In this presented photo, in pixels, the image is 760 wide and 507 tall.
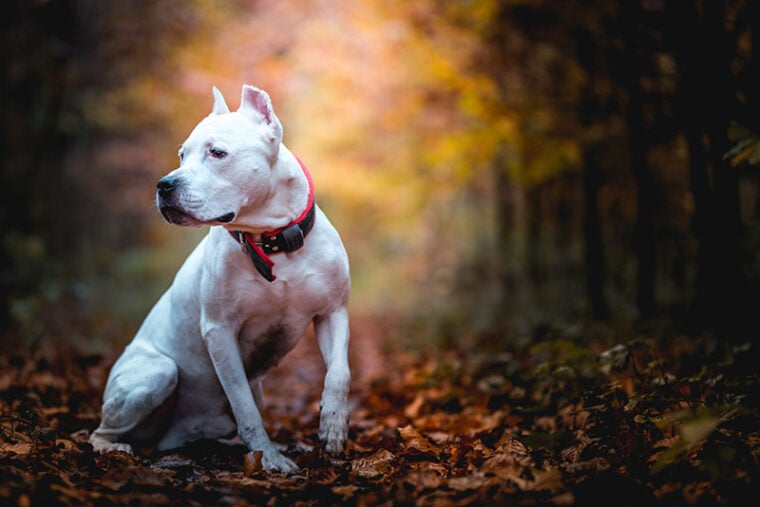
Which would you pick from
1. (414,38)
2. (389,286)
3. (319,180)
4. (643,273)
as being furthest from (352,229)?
(643,273)

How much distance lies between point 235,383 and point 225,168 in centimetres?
114

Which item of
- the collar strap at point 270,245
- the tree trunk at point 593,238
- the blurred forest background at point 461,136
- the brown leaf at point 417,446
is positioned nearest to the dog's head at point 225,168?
→ the collar strap at point 270,245

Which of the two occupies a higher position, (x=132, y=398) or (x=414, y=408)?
(x=132, y=398)

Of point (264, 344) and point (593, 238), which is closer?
point (264, 344)

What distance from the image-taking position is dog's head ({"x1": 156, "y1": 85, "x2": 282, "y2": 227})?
11.0 feet

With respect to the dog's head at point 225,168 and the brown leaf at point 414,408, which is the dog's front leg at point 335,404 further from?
the brown leaf at point 414,408

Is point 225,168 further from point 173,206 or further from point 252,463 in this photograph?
point 252,463

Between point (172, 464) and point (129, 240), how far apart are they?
25.6 meters

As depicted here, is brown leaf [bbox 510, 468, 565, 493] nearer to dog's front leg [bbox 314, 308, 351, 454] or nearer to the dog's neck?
dog's front leg [bbox 314, 308, 351, 454]

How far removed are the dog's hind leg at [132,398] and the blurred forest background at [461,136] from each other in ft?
10.5

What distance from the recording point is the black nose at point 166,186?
11.0ft

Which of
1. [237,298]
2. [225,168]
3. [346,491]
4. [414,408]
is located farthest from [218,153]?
[414,408]

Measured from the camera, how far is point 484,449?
3.58 metres

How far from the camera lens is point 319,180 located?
19.3 metres
